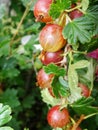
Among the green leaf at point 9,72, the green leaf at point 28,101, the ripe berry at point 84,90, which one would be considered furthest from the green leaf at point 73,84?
the green leaf at point 28,101

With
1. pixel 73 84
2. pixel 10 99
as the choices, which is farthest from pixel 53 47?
pixel 10 99

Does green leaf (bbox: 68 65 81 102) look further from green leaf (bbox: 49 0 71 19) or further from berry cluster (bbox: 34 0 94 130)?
green leaf (bbox: 49 0 71 19)

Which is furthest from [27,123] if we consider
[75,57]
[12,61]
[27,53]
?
[75,57]

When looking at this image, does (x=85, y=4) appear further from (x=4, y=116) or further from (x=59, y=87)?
(x=4, y=116)

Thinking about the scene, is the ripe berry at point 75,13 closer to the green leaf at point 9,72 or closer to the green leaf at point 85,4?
the green leaf at point 85,4

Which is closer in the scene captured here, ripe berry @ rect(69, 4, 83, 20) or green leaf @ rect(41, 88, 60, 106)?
ripe berry @ rect(69, 4, 83, 20)

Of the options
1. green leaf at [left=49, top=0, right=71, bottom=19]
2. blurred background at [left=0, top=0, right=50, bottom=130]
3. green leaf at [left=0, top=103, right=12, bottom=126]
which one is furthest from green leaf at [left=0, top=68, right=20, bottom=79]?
green leaf at [left=49, top=0, right=71, bottom=19]
